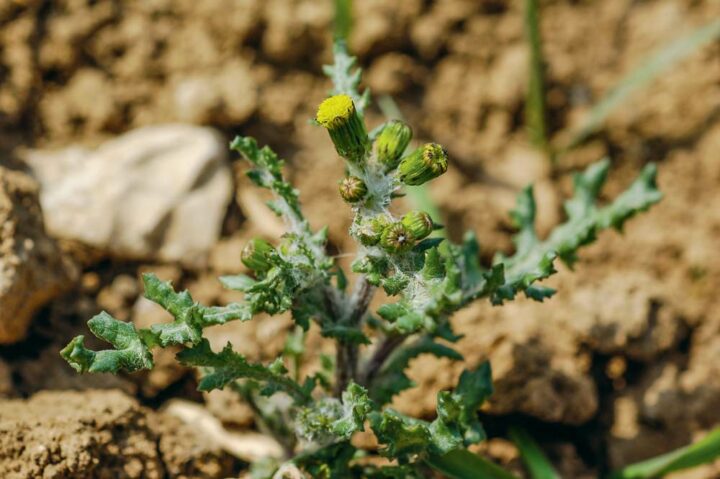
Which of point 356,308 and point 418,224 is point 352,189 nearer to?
point 418,224

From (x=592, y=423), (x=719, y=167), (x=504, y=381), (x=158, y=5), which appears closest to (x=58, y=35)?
(x=158, y=5)

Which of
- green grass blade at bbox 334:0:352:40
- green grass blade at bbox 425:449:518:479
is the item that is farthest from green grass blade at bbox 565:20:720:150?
green grass blade at bbox 425:449:518:479

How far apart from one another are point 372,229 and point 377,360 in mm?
781

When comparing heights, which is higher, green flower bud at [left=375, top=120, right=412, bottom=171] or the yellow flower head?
green flower bud at [left=375, top=120, right=412, bottom=171]

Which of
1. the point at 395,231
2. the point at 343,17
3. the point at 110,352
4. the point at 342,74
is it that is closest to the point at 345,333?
the point at 395,231

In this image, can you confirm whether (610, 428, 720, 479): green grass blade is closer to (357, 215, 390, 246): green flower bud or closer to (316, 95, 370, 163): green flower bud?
(357, 215, 390, 246): green flower bud

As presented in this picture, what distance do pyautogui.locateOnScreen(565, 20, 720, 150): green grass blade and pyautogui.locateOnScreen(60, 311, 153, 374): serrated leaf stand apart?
2.77 m

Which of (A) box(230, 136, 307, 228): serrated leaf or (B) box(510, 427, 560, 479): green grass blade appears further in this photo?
(B) box(510, 427, 560, 479): green grass blade

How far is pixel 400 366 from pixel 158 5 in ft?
8.10

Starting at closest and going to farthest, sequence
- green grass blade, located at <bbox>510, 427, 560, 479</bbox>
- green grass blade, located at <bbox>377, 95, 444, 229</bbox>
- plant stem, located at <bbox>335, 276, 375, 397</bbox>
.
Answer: plant stem, located at <bbox>335, 276, 375, 397</bbox> → green grass blade, located at <bbox>510, 427, 560, 479</bbox> → green grass blade, located at <bbox>377, 95, 444, 229</bbox>

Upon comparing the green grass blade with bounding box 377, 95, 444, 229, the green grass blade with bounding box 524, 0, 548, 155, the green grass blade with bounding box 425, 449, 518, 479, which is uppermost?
the green grass blade with bounding box 524, 0, 548, 155

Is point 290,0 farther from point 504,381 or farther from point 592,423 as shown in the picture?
point 592,423

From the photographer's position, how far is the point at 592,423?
3.41m

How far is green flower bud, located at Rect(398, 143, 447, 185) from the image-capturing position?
224 cm
